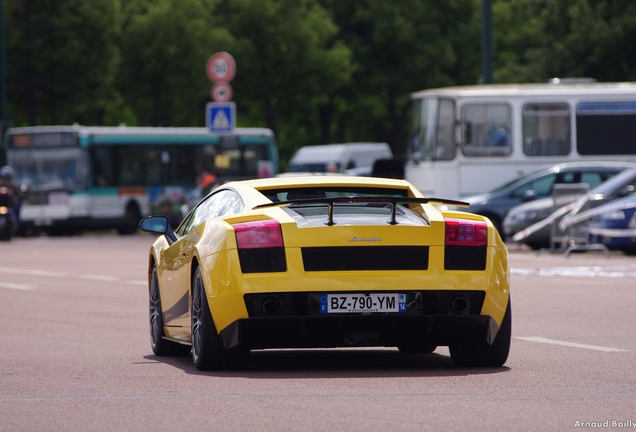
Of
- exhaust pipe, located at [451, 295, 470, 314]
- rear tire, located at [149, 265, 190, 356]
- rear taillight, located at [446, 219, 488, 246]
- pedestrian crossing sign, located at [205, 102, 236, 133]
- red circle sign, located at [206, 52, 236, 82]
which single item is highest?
red circle sign, located at [206, 52, 236, 82]

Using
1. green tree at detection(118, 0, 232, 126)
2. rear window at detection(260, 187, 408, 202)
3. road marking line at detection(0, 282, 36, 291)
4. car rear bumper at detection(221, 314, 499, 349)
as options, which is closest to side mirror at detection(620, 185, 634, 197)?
road marking line at detection(0, 282, 36, 291)

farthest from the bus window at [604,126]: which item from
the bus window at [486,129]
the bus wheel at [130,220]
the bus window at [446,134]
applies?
the bus wheel at [130,220]

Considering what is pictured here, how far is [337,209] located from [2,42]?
38162 millimetres

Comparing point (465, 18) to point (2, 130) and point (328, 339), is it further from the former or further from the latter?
point (328, 339)

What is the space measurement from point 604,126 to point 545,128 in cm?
133

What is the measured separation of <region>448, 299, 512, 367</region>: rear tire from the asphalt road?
0.10m

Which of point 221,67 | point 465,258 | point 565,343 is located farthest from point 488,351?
point 221,67

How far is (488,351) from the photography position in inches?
404

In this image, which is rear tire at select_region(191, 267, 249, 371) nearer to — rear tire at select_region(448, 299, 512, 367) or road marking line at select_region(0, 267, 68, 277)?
rear tire at select_region(448, 299, 512, 367)

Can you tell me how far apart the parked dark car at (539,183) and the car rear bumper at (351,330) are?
22.2m

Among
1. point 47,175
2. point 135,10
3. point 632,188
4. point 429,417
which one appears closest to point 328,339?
point 429,417

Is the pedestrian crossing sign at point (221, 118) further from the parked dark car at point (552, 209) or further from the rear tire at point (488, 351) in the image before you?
the rear tire at point (488, 351)

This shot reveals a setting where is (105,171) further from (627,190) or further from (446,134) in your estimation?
(627,190)

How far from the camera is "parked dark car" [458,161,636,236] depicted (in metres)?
32.2
